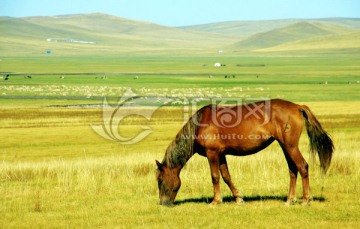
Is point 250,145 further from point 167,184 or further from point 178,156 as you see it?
point 167,184

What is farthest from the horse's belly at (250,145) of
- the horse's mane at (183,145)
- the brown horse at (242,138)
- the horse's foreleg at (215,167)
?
the horse's mane at (183,145)

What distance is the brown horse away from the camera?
36.6ft

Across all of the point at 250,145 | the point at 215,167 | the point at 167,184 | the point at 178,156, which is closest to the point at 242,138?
the point at 250,145

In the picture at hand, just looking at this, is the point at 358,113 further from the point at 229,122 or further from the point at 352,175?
the point at 229,122

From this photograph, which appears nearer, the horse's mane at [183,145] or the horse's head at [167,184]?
the horse's mane at [183,145]

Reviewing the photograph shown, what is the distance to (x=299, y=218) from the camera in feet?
33.3

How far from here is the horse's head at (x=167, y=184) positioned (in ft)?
37.9

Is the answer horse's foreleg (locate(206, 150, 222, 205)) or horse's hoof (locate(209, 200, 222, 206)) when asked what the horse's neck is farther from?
horse's hoof (locate(209, 200, 222, 206))

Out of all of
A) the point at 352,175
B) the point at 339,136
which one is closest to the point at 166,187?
the point at 352,175

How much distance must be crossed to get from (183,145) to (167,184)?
0.78 meters

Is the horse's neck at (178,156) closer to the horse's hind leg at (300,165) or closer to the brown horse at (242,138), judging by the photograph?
the brown horse at (242,138)

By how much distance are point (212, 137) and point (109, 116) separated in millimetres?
30856

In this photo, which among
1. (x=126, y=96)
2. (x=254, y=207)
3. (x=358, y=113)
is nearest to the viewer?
(x=254, y=207)

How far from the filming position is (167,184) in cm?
1165
